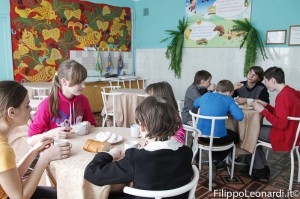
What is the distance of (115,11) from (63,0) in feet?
4.29

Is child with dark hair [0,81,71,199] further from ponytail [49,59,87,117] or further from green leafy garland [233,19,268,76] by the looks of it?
green leafy garland [233,19,268,76]

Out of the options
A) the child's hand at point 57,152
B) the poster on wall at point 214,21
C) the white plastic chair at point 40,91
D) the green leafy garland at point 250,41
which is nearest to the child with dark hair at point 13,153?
the child's hand at point 57,152

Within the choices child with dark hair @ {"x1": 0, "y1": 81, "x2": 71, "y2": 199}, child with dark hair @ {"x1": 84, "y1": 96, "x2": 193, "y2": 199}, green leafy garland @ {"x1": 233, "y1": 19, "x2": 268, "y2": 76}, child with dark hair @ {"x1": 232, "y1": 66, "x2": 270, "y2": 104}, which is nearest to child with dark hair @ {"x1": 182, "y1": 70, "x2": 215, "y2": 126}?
child with dark hair @ {"x1": 232, "y1": 66, "x2": 270, "y2": 104}

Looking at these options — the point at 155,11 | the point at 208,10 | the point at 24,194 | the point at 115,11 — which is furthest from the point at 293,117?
the point at 115,11

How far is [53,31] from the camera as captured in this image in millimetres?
5230

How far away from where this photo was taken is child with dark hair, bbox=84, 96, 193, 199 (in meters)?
1.04

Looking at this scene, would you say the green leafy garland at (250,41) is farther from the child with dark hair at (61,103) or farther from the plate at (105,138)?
the plate at (105,138)

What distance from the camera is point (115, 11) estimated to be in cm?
616

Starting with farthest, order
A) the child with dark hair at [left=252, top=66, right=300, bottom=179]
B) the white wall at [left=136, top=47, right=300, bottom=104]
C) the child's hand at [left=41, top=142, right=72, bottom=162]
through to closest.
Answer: the white wall at [left=136, top=47, right=300, bottom=104]
the child with dark hair at [left=252, top=66, right=300, bottom=179]
the child's hand at [left=41, top=142, right=72, bottom=162]

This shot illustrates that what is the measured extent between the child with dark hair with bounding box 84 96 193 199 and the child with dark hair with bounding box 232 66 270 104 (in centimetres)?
225

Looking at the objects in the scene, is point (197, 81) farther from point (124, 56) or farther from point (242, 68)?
point (124, 56)

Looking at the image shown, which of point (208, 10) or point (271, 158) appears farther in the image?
point (208, 10)

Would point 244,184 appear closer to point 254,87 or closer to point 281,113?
point 281,113

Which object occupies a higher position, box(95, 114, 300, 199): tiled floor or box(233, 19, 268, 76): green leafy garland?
box(233, 19, 268, 76): green leafy garland
